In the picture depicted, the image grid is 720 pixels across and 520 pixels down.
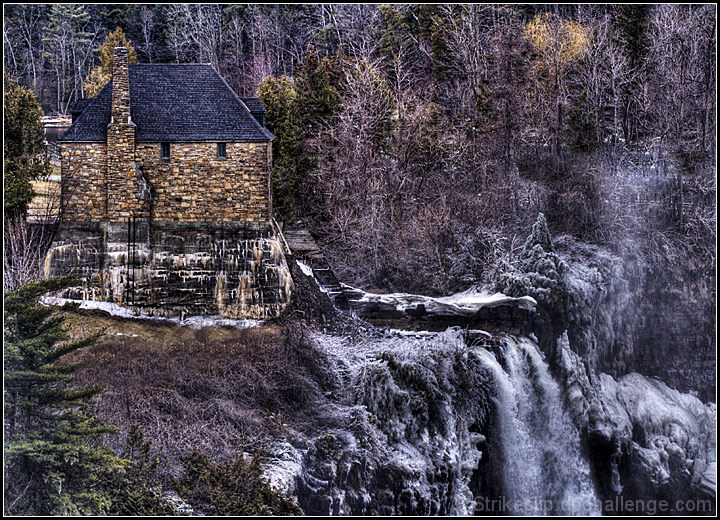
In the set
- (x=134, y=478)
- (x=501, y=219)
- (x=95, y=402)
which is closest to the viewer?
(x=134, y=478)

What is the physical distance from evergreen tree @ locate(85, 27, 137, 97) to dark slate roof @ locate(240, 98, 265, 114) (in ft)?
9.22

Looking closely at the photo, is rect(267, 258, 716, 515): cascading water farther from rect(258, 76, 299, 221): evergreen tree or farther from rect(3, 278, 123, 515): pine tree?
rect(258, 76, 299, 221): evergreen tree

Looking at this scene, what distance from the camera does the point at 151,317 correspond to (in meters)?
15.2

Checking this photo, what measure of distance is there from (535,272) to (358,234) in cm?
442

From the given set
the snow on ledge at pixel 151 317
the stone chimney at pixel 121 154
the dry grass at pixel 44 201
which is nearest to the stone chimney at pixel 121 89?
the stone chimney at pixel 121 154

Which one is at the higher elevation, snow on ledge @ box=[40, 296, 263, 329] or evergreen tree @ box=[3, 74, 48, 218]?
evergreen tree @ box=[3, 74, 48, 218]

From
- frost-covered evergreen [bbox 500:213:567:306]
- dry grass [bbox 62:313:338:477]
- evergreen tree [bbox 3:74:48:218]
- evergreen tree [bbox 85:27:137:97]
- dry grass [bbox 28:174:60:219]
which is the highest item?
evergreen tree [bbox 85:27:137:97]

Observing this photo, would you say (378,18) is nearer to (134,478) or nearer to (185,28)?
(185,28)

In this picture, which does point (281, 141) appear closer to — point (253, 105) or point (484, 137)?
point (253, 105)

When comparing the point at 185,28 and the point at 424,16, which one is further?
the point at 424,16

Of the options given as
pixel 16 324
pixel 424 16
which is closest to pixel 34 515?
pixel 16 324

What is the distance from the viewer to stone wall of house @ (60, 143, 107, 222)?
49.2 feet

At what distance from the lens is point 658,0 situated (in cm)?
2136

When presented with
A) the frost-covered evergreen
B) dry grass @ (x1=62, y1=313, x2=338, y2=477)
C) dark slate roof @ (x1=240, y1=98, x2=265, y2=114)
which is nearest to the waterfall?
the frost-covered evergreen
